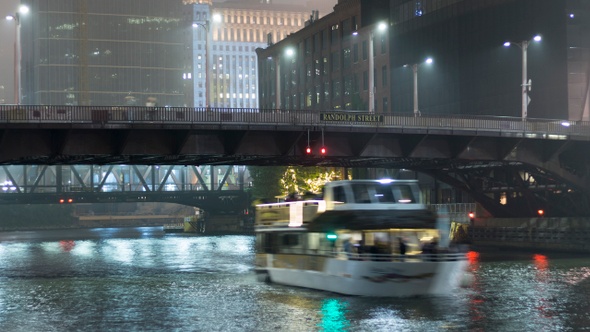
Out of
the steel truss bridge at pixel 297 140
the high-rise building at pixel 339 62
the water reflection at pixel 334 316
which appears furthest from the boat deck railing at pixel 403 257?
the high-rise building at pixel 339 62

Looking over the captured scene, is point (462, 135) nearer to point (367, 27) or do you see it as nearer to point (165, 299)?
point (165, 299)

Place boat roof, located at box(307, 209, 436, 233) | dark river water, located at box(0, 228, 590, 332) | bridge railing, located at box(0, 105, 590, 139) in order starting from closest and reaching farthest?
dark river water, located at box(0, 228, 590, 332) < boat roof, located at box(307, 209, 436, 233) < bridge railing, located at box(0, 105, 590, 139)

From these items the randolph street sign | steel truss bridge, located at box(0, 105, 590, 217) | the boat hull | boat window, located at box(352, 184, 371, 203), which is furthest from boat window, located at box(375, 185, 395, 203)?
the randolph street sign

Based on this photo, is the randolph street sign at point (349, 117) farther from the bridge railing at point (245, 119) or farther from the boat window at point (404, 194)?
the boat window at point (404, 194)

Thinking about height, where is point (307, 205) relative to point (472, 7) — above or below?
below

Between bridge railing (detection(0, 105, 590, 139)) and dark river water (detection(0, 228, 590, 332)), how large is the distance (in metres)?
10.1

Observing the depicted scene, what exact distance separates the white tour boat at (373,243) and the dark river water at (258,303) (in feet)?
2.77

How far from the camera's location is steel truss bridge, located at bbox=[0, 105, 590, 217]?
64.6 meters

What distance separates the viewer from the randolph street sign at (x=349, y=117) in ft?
227

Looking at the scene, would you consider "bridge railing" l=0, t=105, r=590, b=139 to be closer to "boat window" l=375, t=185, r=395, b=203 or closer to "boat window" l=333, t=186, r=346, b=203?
"boat window" l=333, t=186, r=346, b=203

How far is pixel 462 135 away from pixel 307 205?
101ft

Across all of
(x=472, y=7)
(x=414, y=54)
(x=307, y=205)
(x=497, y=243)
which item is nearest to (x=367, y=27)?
(x=414, y=54)

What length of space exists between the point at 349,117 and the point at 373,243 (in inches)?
1143

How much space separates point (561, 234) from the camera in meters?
80.0
